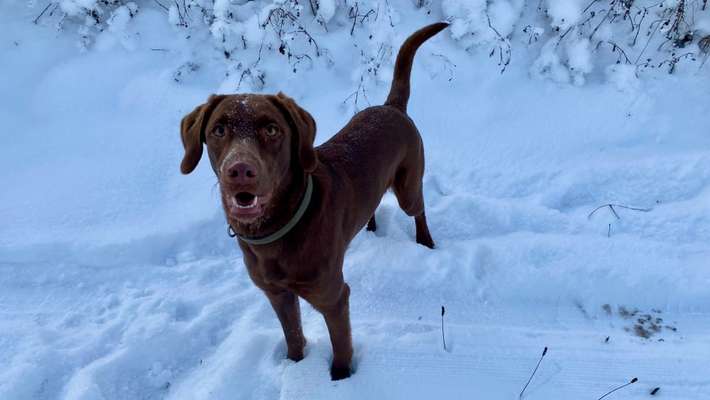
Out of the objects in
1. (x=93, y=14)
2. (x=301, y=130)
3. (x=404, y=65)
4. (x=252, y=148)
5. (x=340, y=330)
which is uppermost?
(x=93, y=14)

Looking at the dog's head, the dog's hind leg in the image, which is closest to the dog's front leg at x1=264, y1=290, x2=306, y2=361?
the dog's head

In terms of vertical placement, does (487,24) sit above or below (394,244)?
above

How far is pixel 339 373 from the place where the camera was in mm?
2223

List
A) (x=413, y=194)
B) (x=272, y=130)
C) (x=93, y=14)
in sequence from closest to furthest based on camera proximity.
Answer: (x=272, y=130), (x=413, y=194), (x=93, y=14)

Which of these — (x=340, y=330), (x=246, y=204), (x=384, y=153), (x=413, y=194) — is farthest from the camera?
(x=413, y=194)

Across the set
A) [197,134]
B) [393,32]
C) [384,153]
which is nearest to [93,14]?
[393,32]

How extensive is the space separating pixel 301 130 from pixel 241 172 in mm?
435

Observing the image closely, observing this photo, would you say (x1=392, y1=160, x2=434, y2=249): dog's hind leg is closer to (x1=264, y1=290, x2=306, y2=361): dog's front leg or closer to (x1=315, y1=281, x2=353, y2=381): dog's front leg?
(x1=315, y1=281, x2=353, y2=381): dog's front leg

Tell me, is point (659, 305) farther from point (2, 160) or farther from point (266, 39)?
point (2, 160)

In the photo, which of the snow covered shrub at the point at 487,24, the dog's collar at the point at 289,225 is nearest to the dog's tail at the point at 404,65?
the dog's collar at the point at 289,225

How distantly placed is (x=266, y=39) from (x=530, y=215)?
2.80m

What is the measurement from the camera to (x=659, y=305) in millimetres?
2555

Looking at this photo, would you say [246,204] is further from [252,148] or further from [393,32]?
[393,32]

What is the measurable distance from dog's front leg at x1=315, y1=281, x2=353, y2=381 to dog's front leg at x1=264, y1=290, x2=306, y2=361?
18 centimetres
